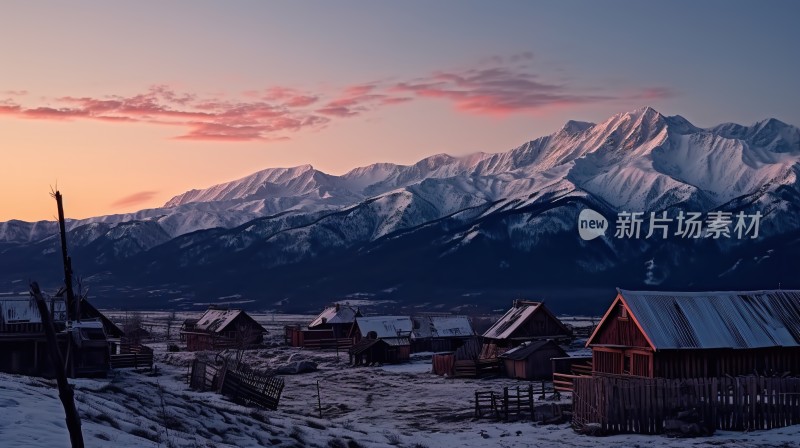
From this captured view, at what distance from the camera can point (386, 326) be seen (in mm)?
96500

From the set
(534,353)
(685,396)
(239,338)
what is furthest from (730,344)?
(239,338)

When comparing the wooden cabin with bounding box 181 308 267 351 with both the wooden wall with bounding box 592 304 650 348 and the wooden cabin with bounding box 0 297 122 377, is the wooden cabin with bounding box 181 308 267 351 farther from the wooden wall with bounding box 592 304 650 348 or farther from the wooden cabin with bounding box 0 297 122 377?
the wooden wall with bounding box 592 304 650 348

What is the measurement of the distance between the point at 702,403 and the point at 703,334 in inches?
359

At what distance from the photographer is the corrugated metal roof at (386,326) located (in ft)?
313

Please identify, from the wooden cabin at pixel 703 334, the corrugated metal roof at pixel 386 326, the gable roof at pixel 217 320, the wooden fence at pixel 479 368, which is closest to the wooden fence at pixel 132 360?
the wooden fence at pixel 479 368

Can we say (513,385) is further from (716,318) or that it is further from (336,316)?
(336,316)

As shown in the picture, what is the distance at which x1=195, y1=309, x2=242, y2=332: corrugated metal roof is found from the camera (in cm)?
11069

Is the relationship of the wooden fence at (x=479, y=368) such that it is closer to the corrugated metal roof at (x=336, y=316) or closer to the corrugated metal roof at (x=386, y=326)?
the corrugated metal roof at (x=386, y=326)

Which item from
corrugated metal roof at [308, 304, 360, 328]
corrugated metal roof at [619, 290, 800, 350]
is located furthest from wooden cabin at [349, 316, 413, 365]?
corrugated metal roof at [619, 290, 800, 350]

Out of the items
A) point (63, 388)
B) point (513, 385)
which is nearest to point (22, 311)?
point (513, 385)

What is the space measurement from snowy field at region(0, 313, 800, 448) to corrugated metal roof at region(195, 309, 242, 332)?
137 feet

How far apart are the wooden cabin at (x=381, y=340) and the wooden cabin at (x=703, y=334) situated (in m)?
39.3

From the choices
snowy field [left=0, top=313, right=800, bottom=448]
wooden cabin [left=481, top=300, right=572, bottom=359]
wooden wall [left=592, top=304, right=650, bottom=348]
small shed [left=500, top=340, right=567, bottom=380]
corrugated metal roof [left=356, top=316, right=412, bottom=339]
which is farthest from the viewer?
corrugated metal roof [left=356, top=316, right=412, bottom=339]

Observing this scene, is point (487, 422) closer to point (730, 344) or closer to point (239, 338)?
point (730, 344)
